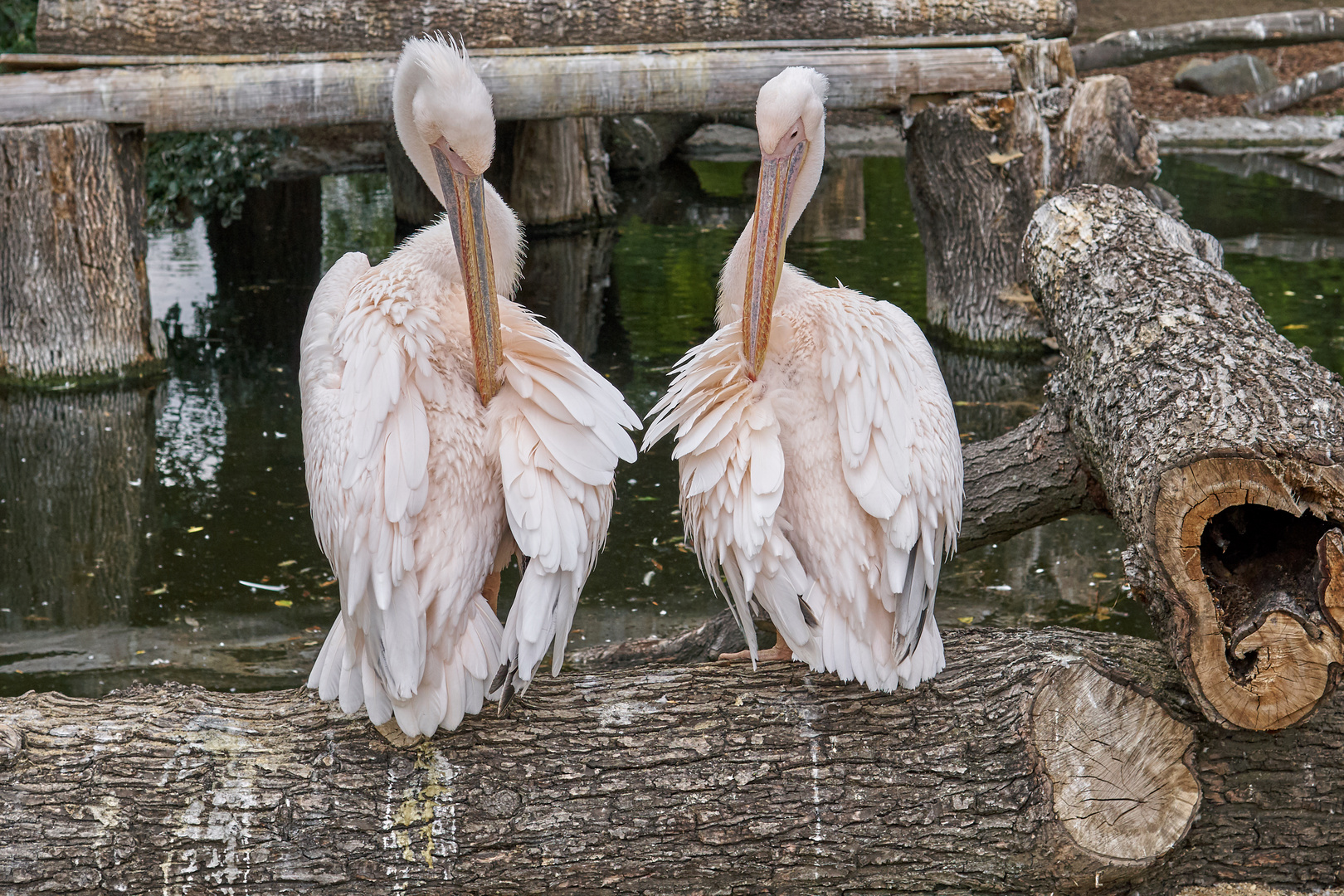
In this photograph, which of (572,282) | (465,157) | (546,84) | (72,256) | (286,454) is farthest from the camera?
(572,282)

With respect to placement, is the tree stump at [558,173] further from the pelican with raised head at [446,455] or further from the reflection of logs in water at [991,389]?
the pelican with raised head at [446,455]

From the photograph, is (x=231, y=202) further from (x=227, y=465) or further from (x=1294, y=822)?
A: (x=1294, y=822)

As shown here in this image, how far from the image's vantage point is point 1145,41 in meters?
10.9

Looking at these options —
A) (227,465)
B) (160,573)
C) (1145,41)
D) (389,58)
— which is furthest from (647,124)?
(160,573)

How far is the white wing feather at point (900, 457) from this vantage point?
242 cm

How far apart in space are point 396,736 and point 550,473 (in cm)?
56

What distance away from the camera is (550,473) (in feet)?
7.89

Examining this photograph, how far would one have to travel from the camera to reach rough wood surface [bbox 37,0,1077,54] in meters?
5.53

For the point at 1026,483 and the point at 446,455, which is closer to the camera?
the point at 446,455

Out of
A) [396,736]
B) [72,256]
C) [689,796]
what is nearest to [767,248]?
[689,796]

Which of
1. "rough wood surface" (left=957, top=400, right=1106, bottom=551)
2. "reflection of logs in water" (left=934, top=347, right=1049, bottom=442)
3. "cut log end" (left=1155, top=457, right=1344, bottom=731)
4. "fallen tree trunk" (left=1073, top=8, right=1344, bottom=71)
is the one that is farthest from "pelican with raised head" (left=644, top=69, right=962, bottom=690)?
"fallen tree trunk" (left=1073, top=8, right=1344, bottom=71)

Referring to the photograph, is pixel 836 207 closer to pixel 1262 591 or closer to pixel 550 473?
pixel 550 473

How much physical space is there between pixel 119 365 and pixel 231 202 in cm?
265

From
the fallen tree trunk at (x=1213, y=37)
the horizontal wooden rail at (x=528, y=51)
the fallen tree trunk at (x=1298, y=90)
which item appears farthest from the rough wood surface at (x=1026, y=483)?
the fallen tree trunk at (x=1298, y=90)
